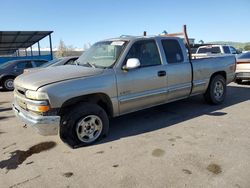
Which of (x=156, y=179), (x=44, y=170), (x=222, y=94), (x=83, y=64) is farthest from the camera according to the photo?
(x=222, y=94)

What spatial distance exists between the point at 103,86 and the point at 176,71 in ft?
6.40

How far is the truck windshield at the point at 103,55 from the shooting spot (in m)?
4.84

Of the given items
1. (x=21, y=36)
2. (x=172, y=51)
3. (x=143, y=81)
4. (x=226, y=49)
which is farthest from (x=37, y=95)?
(x=21, y=36)

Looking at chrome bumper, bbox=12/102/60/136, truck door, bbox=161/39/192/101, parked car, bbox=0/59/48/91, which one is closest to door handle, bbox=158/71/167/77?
truck door, bbox=161/39/192/101

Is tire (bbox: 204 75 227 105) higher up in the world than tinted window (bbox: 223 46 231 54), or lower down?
lower down

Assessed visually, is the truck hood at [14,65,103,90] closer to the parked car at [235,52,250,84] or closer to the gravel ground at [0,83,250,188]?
the gravel ground at [0,83,250,188]

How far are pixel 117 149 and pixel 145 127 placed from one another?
1.21m

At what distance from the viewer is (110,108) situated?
185 inches

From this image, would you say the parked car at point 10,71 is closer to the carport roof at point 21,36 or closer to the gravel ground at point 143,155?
the gravel ground at point 143,155

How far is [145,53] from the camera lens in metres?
5.20

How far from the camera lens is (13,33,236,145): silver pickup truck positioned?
13.1 ft

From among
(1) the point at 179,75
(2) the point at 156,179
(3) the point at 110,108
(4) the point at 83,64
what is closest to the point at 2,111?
(4) the point at 83,64

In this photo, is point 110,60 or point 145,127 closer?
point 110,60

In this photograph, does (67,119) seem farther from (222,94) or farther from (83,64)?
(222,94)
